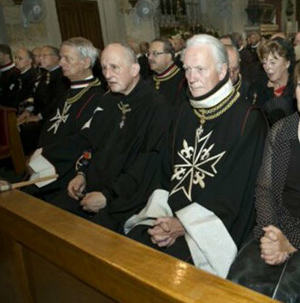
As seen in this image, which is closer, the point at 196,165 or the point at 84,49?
the point at 196,165

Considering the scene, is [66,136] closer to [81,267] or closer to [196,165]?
[196,165]

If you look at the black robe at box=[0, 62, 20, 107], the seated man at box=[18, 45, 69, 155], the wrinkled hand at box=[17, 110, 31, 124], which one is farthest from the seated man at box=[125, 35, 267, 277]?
the black robe at box=[0, 62, 20, 107]

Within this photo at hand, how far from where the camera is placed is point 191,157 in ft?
7.96

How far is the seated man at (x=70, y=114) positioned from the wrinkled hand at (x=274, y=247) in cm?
199

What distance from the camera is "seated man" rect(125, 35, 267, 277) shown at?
6.84 ft

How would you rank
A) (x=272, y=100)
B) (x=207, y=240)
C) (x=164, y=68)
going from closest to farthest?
(x=207, y=240) → (x=272, y=100) → (x=164, y=68)

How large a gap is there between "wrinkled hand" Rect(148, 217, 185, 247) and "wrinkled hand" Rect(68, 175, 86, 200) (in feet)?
3.24

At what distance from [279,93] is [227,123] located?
59.9 inches

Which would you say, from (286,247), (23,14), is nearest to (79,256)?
(286,247)

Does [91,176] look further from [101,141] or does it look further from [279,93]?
[279,93]

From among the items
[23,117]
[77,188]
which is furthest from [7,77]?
[77,188]

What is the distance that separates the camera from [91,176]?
119 inches

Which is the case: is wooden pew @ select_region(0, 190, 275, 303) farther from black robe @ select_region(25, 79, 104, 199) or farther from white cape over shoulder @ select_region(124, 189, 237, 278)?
black robe @ select_region(25, 79, 104, 199)

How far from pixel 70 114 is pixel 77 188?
93 centimetres
